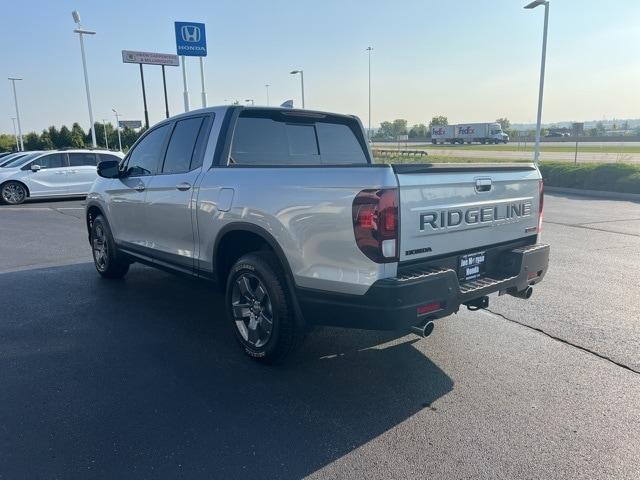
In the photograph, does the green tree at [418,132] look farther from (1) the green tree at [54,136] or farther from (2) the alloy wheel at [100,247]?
(2) the alloy wheel at [100,247]

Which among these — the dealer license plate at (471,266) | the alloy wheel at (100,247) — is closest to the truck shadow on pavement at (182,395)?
the dealer license plate at (471,266)

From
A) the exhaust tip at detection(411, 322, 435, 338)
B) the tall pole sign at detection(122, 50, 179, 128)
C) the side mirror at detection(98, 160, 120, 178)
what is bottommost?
the exhaust tip at detection(411, 322, 435, 338)

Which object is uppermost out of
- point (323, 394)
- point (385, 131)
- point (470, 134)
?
point (385, 131)

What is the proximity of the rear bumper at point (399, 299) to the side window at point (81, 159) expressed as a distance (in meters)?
15.3

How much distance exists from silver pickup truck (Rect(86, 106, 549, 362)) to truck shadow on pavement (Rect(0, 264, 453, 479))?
45cm

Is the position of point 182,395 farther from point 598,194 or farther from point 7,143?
point 7,143

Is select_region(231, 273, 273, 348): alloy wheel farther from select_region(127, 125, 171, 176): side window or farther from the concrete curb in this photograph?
the concrete curb

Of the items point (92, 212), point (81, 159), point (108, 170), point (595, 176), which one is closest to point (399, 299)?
point (108, 170)

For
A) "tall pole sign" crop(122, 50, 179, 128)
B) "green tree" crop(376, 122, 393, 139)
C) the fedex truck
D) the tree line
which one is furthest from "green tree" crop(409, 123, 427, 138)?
"tall pole sign" crop(122, 50, 179, 128)

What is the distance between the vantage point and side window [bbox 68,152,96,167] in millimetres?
16172

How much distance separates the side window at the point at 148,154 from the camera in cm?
518

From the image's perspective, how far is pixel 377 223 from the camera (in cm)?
296

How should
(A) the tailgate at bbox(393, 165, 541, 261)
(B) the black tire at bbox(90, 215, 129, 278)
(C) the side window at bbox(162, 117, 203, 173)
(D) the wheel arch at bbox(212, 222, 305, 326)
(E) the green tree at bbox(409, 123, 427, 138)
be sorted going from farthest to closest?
(E) the green tree at bbox(409, 123, 427, 138) < (B) the black tire at bbox(90, 215, 129, 278) < (C) the side window at bbox(162, 117, 203, 173) < (D) the wheel arch at bbox(212, 222, 305, 326) < (A) the tailgate at bbox(393, 165, 541, 261)

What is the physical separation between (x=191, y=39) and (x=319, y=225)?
14087 millimetres
